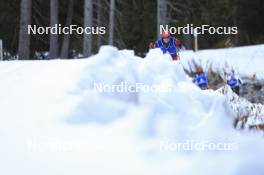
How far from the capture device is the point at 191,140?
4867 millimetres

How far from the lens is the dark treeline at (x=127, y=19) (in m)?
24.4

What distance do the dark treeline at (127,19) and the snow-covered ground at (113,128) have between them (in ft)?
55.5

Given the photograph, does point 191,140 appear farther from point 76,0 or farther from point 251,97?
point 76,0

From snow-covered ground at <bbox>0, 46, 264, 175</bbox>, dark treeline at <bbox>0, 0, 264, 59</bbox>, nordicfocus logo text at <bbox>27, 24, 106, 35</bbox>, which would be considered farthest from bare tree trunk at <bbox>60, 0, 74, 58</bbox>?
snow-covered ground at <bbox>0, 46, 264, 175</bbox>

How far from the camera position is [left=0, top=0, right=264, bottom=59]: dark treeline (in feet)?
80.0

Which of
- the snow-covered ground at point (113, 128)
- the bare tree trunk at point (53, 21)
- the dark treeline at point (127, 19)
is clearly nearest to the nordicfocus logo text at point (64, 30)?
the dark treeline at point (127, 19)

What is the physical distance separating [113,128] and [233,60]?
1475 centimetres

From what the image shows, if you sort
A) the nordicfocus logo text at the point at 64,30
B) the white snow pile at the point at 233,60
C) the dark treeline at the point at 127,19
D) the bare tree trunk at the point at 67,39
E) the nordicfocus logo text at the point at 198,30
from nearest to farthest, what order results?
the white snow pile at the point at 233,60
the nordicfocus logo text at the point at 198,30
the dark treeline at the point at 127,19
the nordicfocus logo text at the point at 64,30
the bare tree trunk at the point at 67,39

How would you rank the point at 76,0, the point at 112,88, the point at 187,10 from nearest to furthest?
the point at 112,88 < the point at 187,10 < the point at 76,0

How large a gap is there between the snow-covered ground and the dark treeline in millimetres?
16909

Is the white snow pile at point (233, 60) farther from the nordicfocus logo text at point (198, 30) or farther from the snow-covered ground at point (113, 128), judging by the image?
the snow-covered ground at point (113, 128)

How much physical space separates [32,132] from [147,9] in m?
21.2

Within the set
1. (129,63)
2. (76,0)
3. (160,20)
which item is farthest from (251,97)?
(76,0)

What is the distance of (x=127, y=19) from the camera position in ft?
86.4
